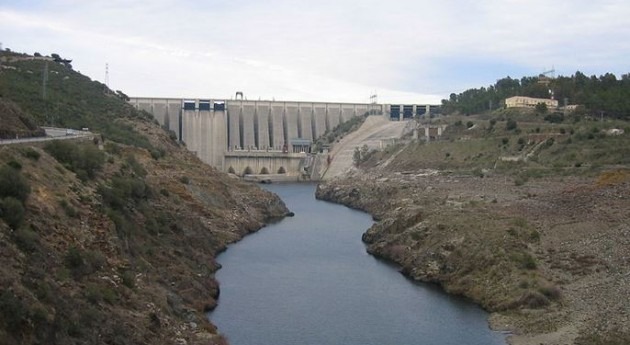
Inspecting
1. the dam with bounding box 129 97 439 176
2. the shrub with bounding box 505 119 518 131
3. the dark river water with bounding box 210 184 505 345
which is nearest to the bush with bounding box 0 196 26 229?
the dark river water with bounding box 210 184 505 345

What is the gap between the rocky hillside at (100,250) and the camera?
2316 centimetres

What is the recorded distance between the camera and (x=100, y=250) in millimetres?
31484

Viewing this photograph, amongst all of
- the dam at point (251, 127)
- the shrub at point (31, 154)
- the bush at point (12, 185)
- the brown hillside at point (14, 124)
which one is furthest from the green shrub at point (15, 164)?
the dam at point (251, 127)

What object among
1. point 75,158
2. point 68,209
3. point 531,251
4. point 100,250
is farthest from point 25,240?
point 531,251

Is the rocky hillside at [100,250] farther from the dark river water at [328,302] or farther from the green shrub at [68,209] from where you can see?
the dark river water at [328,302]

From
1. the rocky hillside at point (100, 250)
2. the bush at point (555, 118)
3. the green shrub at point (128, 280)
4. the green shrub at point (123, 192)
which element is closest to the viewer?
the rocky hillside at point (100, 250)

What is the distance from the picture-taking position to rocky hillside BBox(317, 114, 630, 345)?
33156 mm

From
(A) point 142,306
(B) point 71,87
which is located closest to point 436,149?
(B) point 71,87

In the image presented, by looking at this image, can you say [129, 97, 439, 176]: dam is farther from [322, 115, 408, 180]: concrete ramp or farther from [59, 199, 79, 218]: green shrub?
[59, 199, 79, 218]: green shrub

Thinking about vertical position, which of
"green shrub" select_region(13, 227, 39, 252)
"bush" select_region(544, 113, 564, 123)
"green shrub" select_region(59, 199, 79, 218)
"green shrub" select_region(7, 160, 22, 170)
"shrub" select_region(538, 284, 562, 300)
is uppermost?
"bush" select_region(544, 113, 564, 123)

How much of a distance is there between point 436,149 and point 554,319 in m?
63.3

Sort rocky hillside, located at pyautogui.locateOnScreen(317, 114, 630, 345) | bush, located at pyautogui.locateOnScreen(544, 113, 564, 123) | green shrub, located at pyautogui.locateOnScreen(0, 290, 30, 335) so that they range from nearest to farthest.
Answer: green shrub, located at pyautogui.locateOnScreen(0, 290, 30, 335), rocky hillside, located at pyautogui.locateOnScreen(317, 114, 630, 345), bush, located at pyautogui.locateOnScreen(544, 113, 564, 123)

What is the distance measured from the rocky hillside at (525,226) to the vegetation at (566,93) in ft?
25.5

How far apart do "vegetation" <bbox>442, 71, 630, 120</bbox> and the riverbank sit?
33241 millimetres
